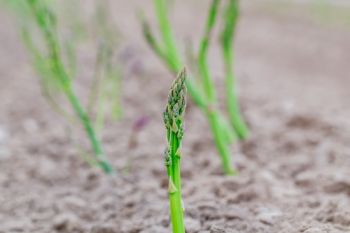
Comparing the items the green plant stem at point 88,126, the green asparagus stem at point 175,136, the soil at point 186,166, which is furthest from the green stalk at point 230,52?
the green asparagus stem at point 175,136

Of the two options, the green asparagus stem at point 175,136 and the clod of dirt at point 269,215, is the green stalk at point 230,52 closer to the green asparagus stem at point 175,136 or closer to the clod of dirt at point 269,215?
the clod of dirt at point 269,215

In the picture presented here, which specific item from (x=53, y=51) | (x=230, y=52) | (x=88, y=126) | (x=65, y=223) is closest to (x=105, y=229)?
(x=65, y=223)

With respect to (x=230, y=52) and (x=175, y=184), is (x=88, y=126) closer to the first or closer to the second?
(x=230, y=52)

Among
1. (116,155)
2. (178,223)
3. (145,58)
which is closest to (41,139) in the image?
(116,155)

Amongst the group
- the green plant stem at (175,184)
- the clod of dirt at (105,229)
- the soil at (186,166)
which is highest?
the soil at (186,166)

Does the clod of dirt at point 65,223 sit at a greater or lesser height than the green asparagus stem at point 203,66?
lesser
